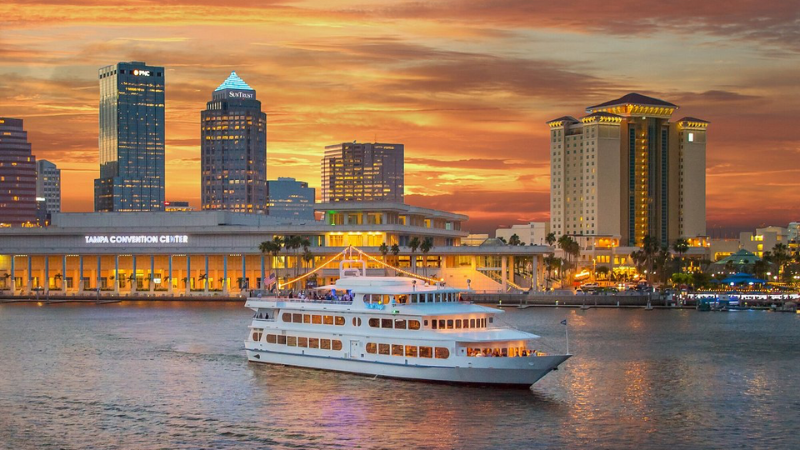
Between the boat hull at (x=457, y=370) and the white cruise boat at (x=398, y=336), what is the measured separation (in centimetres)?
6

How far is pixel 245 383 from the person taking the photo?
7306cm

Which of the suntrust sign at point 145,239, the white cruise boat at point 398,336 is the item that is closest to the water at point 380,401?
the white cruise boat at point 398,336

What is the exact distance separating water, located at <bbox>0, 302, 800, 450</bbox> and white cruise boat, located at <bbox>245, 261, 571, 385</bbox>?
1.09 m

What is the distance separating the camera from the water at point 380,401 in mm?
56469

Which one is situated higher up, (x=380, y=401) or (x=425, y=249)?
(x=425, y=249)

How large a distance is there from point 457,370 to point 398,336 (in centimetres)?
463

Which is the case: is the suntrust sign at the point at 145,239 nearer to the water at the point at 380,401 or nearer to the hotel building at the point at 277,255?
the hotel building at the point at 277,255

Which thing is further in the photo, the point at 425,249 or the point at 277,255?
the point at 277,255

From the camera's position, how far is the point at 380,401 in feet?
213

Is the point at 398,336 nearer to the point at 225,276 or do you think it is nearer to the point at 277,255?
the point at 277,255

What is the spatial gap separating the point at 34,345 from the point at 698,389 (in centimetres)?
6151

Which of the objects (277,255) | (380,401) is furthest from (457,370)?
(277,255)

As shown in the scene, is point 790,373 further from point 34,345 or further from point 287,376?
point 34,345

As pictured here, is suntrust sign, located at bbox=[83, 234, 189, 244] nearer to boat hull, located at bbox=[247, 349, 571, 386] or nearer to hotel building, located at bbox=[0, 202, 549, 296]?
hotel building, located at bbox=[0, 202, 549, 296]
